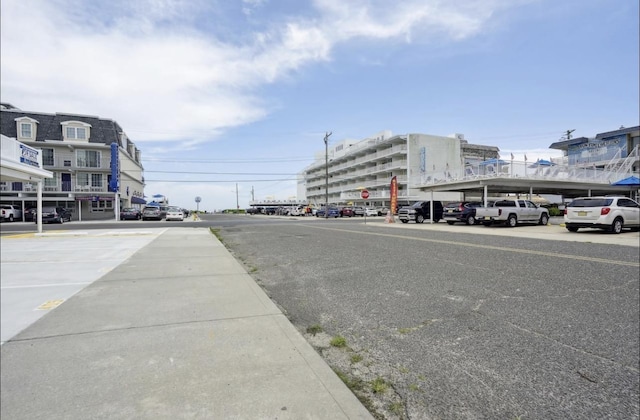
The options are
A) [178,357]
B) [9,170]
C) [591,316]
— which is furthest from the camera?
[9,170]

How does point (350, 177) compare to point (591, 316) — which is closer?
point (591, 316)

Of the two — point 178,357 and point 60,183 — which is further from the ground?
point 60,183

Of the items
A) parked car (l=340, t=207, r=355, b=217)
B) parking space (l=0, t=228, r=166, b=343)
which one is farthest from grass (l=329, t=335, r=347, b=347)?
parked car (l=340, t=207, r=355, b=217)

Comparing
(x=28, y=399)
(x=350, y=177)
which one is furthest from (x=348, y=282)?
(x=350, y=177)

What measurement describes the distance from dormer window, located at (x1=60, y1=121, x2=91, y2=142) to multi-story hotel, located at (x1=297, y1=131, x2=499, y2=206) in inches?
1196

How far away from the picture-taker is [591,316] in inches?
177

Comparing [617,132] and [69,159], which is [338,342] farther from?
[69,159]

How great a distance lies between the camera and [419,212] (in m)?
28.6

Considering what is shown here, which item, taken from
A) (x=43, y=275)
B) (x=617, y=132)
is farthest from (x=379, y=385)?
(x=617, y=132)

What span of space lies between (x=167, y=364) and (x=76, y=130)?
48.4 m

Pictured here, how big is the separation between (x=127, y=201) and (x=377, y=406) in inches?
2163

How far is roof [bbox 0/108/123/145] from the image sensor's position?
39469 millimetres

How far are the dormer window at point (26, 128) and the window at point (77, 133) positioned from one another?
3.27 meters

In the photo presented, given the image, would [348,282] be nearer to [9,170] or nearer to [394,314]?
[394,314]
